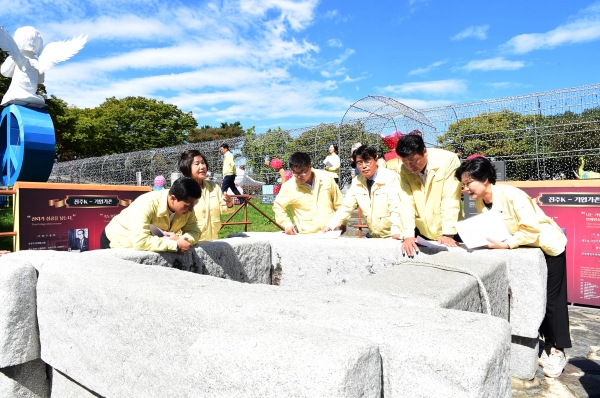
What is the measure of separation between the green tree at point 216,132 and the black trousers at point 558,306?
48599 mm

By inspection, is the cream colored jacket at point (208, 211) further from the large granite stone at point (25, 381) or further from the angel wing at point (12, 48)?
the angel wing at point (12, 48)

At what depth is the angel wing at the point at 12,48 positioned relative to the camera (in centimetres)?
646

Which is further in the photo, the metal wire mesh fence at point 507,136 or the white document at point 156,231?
the metal wire mesh fence at point 507,136

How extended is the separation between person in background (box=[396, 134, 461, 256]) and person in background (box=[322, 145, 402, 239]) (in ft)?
1.88

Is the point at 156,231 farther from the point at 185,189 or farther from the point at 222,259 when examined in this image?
the point at 222,259

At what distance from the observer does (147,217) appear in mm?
2900

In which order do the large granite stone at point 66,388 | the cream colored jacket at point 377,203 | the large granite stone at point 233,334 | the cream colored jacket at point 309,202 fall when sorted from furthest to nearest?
the cream colored jacket at point 309,202 → the cream colored jacket at point 377,203 → the large granite stone at point 66,388 → the large granite stone at point 233,334

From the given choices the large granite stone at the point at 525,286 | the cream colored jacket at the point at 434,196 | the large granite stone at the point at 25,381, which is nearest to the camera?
the large granite stone at the point at 25,381

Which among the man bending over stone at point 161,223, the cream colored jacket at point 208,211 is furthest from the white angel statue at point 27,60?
the man bending over stone at point 161,223

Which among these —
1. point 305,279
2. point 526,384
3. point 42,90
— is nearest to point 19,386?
point 305,279

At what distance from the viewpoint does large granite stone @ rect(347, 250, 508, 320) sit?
1.62 meters

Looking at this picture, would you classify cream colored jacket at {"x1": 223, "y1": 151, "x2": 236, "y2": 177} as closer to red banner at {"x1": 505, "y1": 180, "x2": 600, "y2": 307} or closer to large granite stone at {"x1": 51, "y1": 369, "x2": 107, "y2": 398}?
red banner at {"x1": 505, "y1": 180, "x2": 600, "y2": 307}

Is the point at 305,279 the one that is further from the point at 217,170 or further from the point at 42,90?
the point at 42,90

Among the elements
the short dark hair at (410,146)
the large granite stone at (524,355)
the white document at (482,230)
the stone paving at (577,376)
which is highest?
the short dark hair at (410,146)
